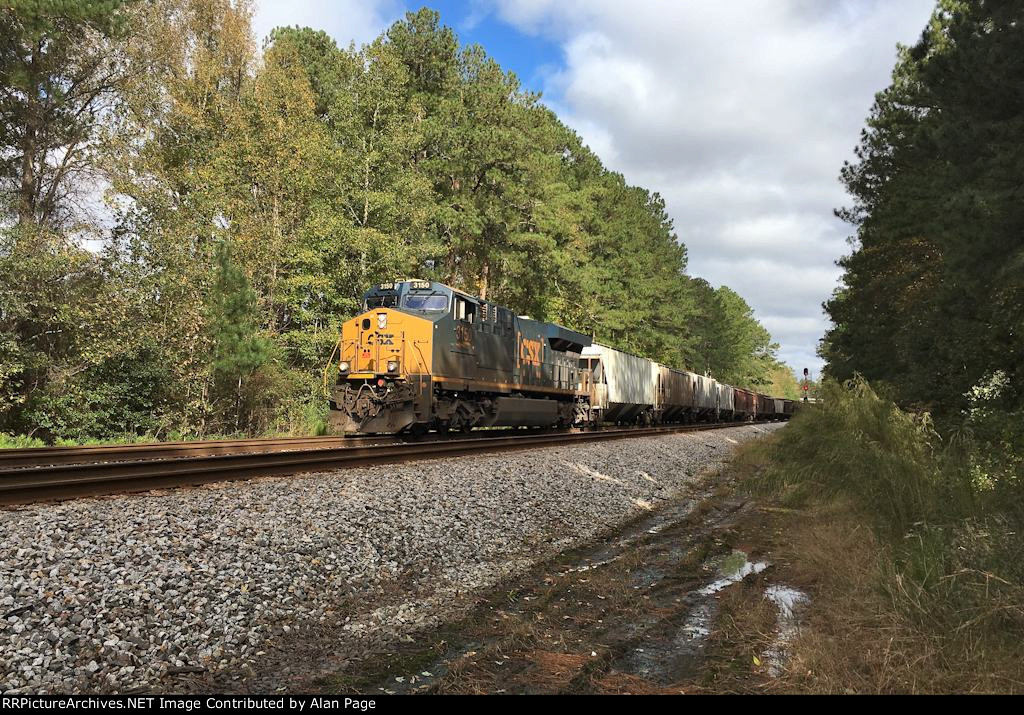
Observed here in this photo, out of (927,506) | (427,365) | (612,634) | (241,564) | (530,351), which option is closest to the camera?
(612,634)

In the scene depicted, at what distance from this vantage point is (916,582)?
441 cm

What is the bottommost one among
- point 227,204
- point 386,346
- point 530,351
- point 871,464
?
point 871,464

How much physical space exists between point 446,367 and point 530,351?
522cm

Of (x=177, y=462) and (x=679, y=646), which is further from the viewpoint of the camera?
(x=177, y=462)

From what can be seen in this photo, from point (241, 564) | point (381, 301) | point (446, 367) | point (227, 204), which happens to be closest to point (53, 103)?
point (227, 204)

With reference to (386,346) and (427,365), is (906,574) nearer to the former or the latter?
(427,365)

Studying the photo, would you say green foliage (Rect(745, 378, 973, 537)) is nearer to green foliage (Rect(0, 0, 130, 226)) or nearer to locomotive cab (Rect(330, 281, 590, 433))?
locomotive cab (Rect(330, 281, 590, 433))

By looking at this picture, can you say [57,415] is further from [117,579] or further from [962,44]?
[962,44]

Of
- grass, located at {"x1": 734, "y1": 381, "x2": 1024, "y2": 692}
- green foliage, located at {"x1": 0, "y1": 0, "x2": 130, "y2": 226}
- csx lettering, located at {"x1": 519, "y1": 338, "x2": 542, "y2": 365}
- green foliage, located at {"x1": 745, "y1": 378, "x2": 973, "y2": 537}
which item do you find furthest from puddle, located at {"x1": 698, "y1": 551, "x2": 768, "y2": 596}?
green foliage, located at {"x1": 0, "y1": 0, "x2": 130, "y2": 226}

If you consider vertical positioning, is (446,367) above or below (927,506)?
above

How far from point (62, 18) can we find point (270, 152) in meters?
6.70

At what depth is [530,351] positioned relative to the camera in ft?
65.3

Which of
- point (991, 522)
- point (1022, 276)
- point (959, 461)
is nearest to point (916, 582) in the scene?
point (991, 522)

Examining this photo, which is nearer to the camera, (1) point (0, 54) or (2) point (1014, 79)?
(2) point (1014, 79)
